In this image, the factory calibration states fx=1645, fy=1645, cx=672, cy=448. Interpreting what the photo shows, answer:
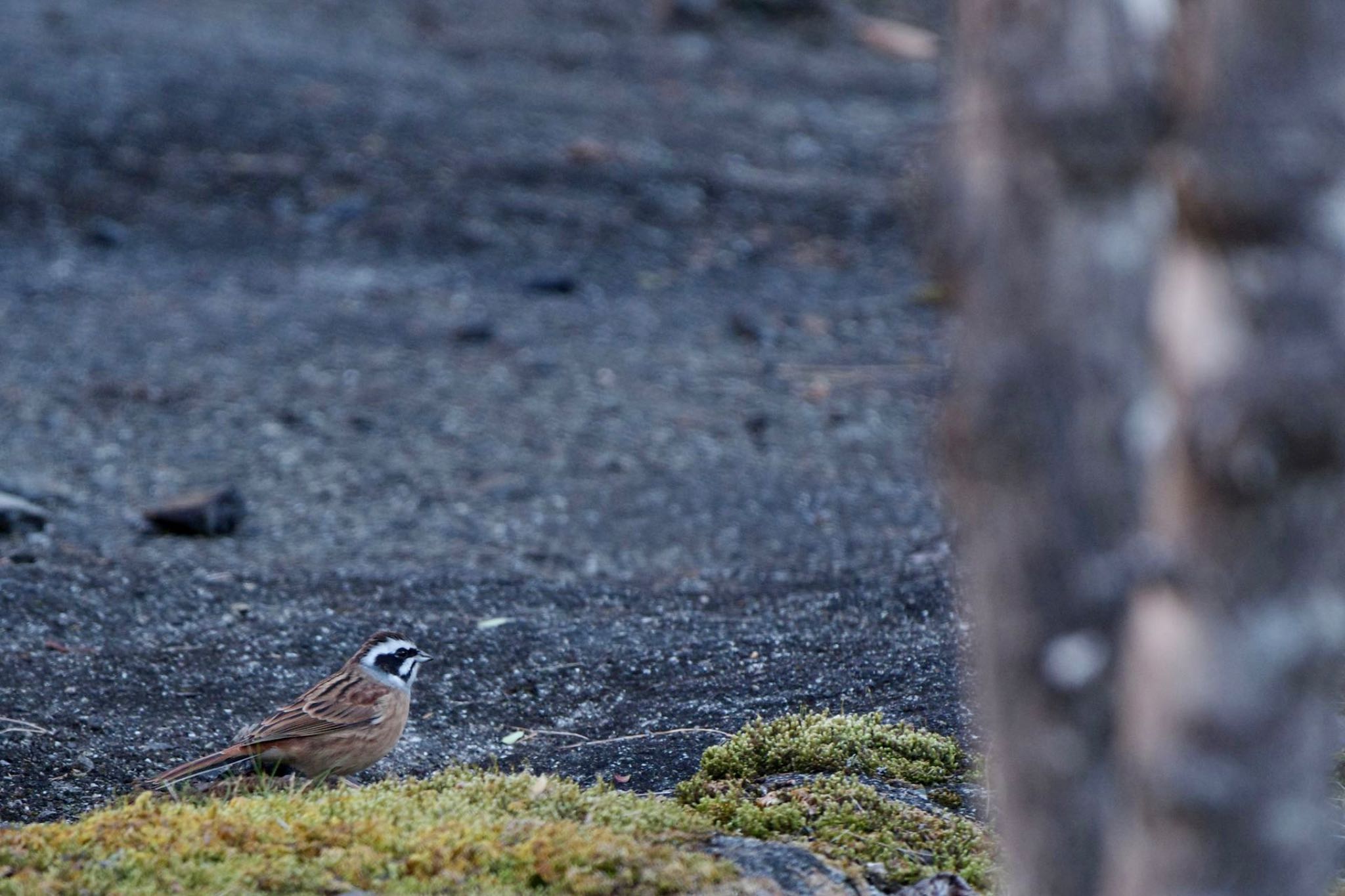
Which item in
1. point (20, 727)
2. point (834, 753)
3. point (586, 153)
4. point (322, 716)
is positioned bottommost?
point (20, 727)

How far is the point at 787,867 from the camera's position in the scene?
3867mm

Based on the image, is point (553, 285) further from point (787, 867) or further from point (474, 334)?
point (787, 867)

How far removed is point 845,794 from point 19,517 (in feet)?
17.0

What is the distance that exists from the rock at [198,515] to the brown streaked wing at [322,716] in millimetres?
3179

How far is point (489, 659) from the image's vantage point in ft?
21.5

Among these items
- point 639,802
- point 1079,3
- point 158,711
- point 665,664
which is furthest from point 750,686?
point 1079,3

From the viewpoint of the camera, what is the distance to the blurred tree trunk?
219 centimetres

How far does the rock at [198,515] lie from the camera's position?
8.22 meters

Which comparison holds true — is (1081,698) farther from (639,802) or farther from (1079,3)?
(639,802)

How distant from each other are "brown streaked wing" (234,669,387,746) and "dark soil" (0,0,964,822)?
41 centimetres

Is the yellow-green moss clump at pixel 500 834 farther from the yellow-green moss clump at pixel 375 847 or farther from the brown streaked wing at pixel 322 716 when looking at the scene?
the brown streaked wing at pixel 322 716

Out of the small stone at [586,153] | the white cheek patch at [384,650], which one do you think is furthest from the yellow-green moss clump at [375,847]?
the small stone at [586,153]

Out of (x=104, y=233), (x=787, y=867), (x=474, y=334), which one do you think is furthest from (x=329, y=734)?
(x=104, y=233)

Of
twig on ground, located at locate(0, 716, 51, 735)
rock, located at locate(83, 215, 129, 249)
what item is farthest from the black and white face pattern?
rock, located at locate(83, 215, 129, 249)
